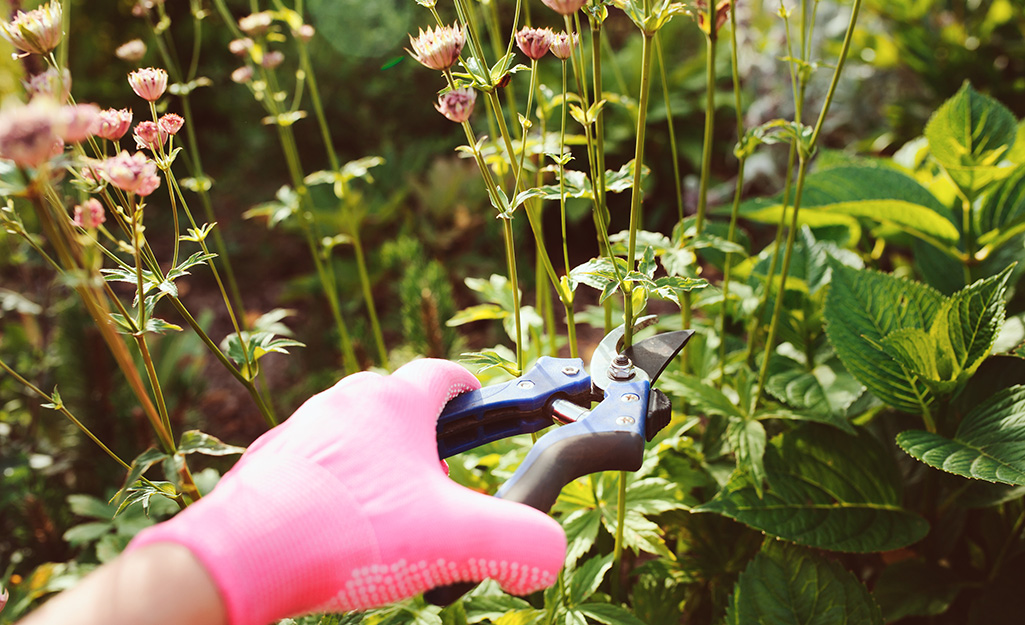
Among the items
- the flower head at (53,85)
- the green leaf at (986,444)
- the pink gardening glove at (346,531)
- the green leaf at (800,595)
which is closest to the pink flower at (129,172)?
the flower head at (53,85)

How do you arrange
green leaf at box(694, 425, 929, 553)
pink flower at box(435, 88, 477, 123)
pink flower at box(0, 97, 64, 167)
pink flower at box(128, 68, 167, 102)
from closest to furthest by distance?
pink flower at box(0, 97, 64, 167) < pink flower at box(435, 88, 477, 123) < pink flower at box(128, 68, 167, 102) < green leaf at box(694, 425, 929, 553)

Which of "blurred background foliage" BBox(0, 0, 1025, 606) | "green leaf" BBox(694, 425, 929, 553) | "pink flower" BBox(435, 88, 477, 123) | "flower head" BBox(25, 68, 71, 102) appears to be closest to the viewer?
"flower head" BBox(25, 68, 71, 102)

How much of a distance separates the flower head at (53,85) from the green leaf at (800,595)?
1312mm

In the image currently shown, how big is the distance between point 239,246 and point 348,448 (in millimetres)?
3088

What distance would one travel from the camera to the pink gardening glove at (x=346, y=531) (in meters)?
0.66

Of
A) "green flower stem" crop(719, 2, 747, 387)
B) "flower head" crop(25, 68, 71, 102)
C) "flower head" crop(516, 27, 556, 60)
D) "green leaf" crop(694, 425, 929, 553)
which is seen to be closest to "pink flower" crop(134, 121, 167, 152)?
"flower head" crop(25, 68, 71, 102)

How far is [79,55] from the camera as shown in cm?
362

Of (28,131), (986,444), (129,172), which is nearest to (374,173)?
(129,172)

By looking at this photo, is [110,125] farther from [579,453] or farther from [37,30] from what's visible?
[579,453]

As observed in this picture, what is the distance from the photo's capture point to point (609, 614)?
121cm

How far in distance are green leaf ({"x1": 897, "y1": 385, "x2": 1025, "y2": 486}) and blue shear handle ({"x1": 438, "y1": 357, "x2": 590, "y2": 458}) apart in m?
0.70

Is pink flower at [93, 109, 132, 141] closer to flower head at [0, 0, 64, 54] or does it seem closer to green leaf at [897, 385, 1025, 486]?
flower head at [0, 0, 64, 54]

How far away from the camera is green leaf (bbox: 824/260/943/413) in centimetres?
136

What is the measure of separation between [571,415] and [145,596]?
53 cm
